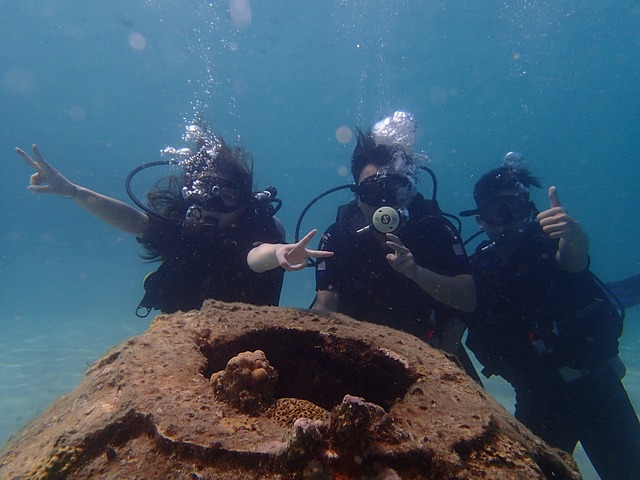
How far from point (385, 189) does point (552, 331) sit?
314 centimetres

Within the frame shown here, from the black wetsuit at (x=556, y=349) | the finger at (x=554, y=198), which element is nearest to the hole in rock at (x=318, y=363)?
the black wetsuit at (x=556, y=349)

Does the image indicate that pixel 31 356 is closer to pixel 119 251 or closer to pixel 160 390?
pixel 160 390

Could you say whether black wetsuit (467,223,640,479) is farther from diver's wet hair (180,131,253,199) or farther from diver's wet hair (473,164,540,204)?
diver's wet hair (180,131,253,199)

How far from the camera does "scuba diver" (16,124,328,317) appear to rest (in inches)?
202

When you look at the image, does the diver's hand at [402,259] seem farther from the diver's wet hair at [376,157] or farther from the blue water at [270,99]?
the blue water at [270,99]

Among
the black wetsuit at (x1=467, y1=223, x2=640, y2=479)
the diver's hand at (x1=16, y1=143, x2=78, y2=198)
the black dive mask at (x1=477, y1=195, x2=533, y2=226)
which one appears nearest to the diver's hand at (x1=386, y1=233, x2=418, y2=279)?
the black wetsuit at (x1=467, y1=223, x2=640, y2=479)

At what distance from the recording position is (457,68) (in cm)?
4378

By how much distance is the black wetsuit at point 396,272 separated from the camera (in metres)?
5.00

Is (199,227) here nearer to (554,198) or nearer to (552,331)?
(554,198)

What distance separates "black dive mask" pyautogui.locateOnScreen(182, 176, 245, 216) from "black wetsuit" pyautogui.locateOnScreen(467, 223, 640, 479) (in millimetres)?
3955

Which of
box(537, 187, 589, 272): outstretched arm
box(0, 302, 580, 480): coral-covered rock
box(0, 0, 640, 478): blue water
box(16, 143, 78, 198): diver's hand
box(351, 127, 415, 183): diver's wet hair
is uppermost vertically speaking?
box(0, 0, 640, 478): blue water

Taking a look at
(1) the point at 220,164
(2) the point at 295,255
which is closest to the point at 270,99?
(1) the point at 220,164

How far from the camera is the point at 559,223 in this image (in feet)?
15.4

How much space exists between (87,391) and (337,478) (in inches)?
61.8
